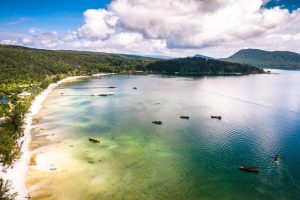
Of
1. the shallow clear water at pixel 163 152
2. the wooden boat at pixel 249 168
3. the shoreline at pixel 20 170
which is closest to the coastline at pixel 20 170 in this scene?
the shoreline at pixel 20 170

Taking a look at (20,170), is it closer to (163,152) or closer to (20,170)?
(20,170)

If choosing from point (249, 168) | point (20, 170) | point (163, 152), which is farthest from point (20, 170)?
point (249, 168)

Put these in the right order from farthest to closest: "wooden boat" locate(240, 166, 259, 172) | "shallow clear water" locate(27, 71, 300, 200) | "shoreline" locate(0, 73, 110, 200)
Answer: "wooden boat" locate(240, 166, 259, 172) < "shallow clear water" locate(27, 71, 300, 200) < "shoreline" locate(0, 73, 110, 200)

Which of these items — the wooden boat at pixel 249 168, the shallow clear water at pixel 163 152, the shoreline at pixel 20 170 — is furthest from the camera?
the wooden boat at pixel 249 168

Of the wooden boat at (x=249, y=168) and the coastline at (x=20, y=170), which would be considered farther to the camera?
the wooden boat at (x=249, y=168)

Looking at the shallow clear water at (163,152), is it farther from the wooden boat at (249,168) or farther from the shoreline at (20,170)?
the shoreline at (20,170)

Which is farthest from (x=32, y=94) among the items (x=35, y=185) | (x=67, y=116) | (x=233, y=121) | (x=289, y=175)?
(x=289, y=175)

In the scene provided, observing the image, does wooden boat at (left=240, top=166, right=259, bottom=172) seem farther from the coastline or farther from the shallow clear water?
the coastline

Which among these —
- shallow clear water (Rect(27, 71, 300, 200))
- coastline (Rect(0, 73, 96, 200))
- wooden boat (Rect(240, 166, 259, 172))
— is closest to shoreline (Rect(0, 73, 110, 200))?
coastline (Rect(0, 73, 96, 200))

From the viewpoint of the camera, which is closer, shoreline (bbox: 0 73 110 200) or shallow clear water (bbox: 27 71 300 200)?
shoreline (bbox: 0 73 110 200)

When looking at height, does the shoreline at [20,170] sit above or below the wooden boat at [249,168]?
below

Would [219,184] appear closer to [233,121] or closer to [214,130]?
[214,130]
